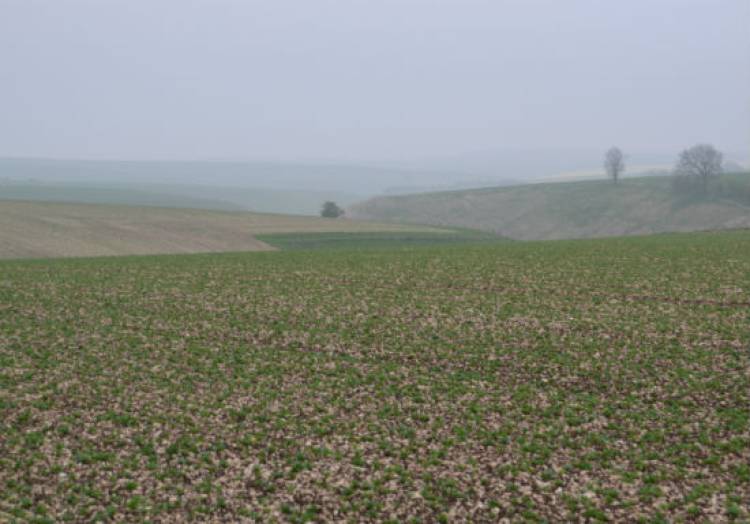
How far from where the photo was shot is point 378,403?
15.0 meters

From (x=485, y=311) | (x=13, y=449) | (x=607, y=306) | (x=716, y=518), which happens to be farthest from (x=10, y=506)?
(x=607, y=306)

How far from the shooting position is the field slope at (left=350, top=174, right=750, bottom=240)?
→ 100938mm

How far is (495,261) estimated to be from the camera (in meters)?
37.0

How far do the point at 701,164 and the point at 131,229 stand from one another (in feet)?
299

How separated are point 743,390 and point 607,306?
876cm

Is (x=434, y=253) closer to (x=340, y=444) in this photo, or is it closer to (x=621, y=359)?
(x=621, y=359)

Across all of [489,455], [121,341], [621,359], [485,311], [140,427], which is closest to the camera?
[489,455]

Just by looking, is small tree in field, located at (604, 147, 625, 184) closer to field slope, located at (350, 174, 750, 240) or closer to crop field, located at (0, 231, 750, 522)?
field slope, located at (350, 174, 750, 240)

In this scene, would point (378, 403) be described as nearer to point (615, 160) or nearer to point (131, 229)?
point (131, 229)

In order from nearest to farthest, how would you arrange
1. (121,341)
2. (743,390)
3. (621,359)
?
(743,390) → (621,359) → (121,341)

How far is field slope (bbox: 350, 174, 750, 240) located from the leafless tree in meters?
2.09

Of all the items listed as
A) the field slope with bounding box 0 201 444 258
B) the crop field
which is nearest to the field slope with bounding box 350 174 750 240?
the field slope with bounding box 0 201 444 258

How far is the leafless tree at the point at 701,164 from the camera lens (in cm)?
10750

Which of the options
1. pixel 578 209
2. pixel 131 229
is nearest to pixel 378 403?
pixel 131 229
